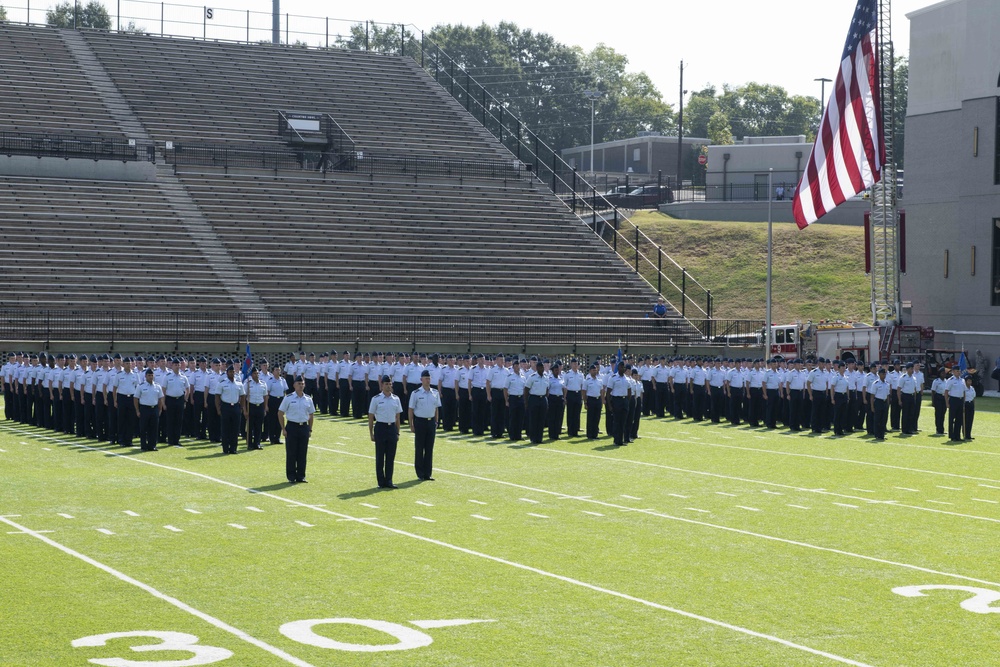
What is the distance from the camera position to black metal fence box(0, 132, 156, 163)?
4108 cm

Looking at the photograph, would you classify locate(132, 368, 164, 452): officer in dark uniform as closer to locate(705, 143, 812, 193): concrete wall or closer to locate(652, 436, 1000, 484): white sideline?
locate(652, 436, 1000, 484): white sideline

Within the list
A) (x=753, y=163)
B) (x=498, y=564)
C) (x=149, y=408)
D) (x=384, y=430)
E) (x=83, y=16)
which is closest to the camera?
(x=498, y=564)

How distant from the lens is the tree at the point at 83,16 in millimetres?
74062

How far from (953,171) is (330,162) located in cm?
2186

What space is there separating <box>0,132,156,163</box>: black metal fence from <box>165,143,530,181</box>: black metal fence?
4.72 feet

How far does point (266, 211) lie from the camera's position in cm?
4244

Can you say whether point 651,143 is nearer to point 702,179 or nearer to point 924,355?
point 702,179

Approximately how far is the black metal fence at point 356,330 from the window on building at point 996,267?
7.50m

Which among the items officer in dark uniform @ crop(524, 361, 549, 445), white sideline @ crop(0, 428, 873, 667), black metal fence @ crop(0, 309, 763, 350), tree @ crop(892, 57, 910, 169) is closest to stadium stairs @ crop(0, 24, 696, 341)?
black metal fence @ crop(0, 309, 763, 350)

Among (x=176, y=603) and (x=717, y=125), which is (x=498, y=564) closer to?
(x=176, y=603)

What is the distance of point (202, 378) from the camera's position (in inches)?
872

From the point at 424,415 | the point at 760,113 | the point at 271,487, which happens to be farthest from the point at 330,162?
the point at 760,113

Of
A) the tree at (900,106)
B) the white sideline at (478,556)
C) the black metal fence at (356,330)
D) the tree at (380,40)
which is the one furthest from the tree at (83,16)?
the white sideline at (478,556)

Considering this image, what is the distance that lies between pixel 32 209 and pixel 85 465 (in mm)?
22727
